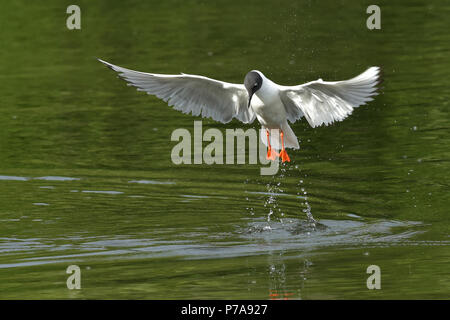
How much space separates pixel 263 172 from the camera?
1297 cm

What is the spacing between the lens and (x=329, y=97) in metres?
10.4

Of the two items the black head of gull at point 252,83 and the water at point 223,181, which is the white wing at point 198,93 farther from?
the water at point 223,181

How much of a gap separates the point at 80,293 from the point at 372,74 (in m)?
3.72

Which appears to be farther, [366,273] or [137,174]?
[137,174]

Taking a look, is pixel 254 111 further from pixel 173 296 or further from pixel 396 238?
pixel 173 296

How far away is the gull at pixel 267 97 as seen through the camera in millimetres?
10258

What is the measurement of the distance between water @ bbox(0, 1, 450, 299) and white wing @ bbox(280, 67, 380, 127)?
3.63 ft

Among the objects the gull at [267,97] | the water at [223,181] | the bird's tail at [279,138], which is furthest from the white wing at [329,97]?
the water at [223,181]

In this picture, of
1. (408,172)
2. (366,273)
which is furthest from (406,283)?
(408,172)

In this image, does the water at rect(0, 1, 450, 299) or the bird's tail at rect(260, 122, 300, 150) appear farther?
the bird's tail at rect(260, 122, 300, 150)

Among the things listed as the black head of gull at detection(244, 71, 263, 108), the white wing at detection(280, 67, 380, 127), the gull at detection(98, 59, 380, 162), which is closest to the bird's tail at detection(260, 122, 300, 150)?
the gull at detection(98, 59, 380, 162)

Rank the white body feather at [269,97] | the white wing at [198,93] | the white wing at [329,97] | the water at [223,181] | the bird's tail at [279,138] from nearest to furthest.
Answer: the water at [223,181]
the white wing at [329,97]
the white body feather at [269,97]
the white wing at [198,93]
the bird's tail at [279,138]

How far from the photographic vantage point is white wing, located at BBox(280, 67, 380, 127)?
10.1 m

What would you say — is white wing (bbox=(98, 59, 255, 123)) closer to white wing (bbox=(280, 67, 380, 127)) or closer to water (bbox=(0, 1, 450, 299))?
white wing (bbox=(280, 67, 380, 127))
